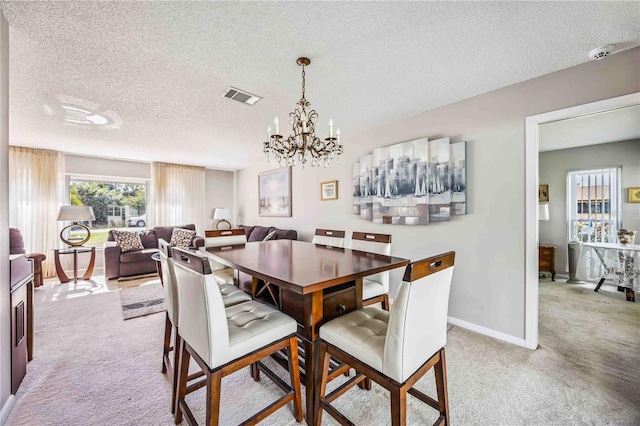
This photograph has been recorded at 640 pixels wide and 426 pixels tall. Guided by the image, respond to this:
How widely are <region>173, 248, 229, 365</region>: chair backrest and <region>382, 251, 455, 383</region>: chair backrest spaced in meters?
0.76

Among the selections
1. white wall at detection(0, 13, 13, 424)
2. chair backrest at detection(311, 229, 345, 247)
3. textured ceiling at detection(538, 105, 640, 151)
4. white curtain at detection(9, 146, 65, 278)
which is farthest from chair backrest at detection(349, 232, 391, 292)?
white curtain at detection(9, 146, 65, 278)

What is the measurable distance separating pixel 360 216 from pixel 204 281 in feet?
8.89

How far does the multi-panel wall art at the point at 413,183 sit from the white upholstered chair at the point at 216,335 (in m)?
2.06

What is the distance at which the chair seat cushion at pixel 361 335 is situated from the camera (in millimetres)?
1186

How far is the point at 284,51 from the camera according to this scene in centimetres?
182

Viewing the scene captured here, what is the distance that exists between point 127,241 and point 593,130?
25.4ft

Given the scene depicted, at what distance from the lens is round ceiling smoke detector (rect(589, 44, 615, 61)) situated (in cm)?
178

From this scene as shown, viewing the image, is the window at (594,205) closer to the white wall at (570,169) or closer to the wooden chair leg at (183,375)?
the white wall at (570,169)

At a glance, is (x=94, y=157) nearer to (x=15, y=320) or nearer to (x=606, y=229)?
(x=15, y=320)

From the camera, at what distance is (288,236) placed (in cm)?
459

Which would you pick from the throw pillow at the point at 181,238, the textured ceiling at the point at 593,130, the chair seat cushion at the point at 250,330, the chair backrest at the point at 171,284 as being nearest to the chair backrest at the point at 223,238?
the chair backrest at the point at 171,284

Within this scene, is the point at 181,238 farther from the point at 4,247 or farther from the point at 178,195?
the point at 4,247

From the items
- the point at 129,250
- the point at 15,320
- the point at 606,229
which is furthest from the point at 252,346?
the point at 606,229

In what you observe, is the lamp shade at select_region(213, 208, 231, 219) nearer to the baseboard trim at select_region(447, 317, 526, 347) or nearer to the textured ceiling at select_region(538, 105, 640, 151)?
the baseboard trim at select_region(447, 317, 526, 347)
